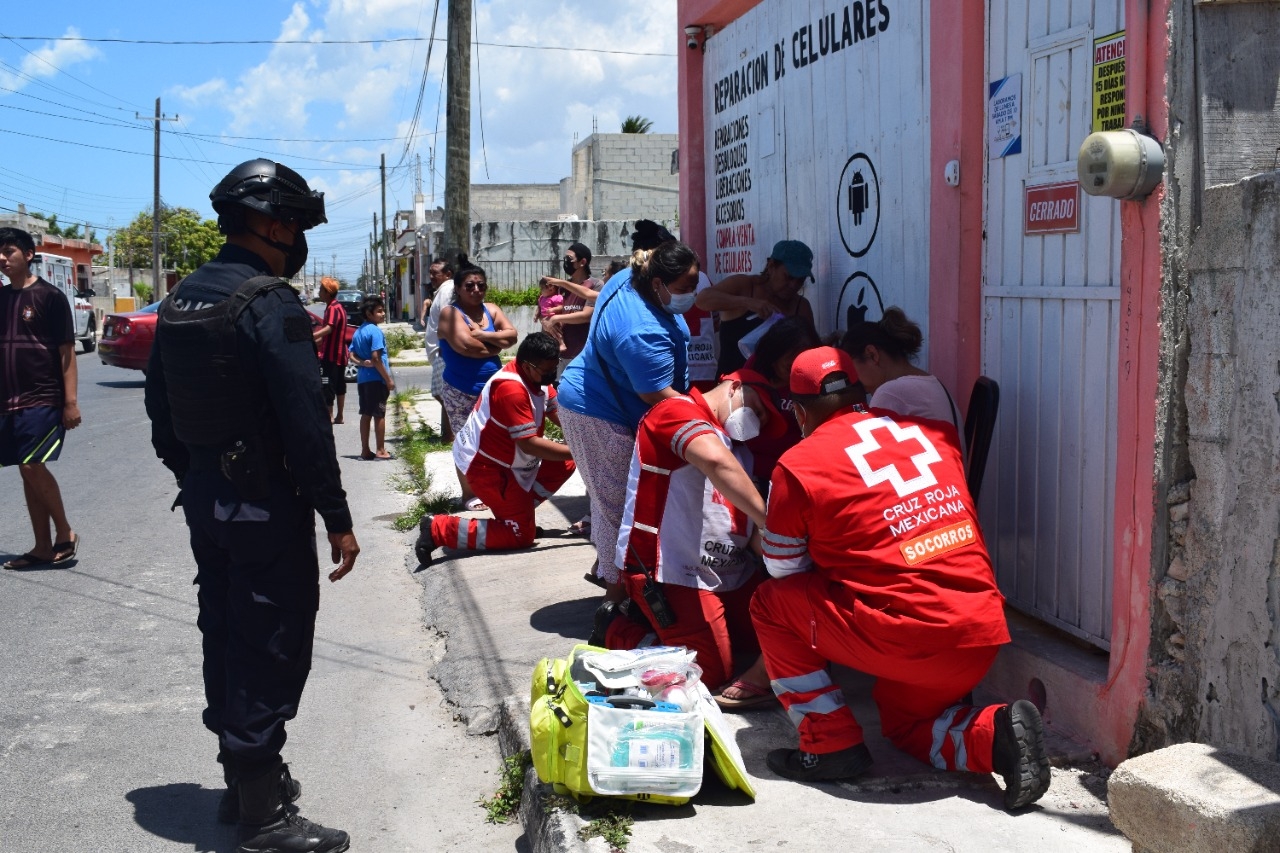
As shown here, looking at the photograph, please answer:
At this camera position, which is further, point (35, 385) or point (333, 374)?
point (333, 374)

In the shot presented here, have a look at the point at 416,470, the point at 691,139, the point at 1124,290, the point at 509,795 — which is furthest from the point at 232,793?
the point at 416,470

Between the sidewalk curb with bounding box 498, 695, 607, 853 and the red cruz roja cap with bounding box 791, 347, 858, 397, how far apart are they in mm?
1507

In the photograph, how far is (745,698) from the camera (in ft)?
14.3

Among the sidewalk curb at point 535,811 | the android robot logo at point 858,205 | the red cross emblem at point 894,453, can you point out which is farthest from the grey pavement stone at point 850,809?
the android robot logo at point 858,205

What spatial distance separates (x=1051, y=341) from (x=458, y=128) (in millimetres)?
10232

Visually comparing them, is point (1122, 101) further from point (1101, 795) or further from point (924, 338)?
point (1101, 795)

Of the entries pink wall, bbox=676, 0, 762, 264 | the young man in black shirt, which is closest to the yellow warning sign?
pink wall, bbox=676, 0, 762, 264

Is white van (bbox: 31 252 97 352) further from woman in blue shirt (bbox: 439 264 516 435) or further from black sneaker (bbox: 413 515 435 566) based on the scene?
black sneaker (bbox: 413 515 435 566)

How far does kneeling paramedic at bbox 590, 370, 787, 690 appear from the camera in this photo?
4.54 meters

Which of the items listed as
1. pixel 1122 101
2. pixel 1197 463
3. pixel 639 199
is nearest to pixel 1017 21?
pixel 1122 101

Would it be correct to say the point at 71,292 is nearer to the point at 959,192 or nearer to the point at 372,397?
the point at 372,397

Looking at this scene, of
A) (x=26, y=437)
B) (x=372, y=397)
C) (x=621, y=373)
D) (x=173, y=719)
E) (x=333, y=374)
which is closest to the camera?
(x=173, y=719)

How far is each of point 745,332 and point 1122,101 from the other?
2.97 meters

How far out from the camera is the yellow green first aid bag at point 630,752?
3.47m
